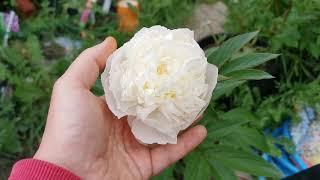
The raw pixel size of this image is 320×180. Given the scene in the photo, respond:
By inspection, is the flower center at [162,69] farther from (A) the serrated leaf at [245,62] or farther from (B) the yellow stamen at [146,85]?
(A) the serrated leaf at [245,62]

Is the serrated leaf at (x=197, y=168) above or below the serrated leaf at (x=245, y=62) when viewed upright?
below

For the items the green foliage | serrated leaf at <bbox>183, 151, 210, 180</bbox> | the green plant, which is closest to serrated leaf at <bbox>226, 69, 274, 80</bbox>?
the green plant

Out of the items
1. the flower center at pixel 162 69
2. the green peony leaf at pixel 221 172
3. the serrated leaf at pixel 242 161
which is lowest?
the green peony leaf at pixel 221 172

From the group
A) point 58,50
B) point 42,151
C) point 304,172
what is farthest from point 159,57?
point 58,50

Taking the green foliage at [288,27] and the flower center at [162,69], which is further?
the green foliage at [288,27]

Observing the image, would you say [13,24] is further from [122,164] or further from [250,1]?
[122,164]

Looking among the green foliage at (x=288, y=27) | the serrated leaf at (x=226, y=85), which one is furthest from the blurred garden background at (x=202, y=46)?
the serrated leaf at (x=226, y=85)
